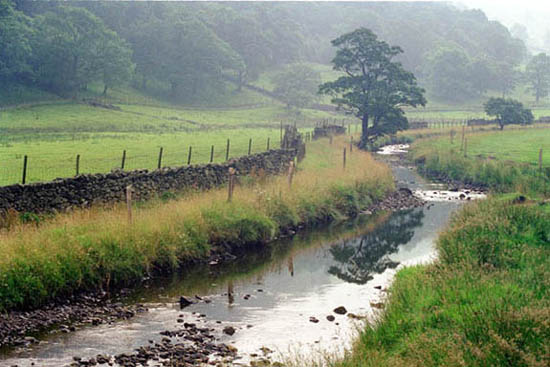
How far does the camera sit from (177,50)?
106 metres

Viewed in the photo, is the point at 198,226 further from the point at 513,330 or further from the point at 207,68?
the point at 207,68

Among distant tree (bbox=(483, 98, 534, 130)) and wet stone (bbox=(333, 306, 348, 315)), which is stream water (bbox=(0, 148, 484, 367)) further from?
distant tree (bbox=(483, 98, 534, 130))

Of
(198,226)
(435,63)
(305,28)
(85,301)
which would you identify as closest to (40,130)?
(198,226)

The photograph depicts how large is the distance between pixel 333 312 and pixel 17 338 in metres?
7.34

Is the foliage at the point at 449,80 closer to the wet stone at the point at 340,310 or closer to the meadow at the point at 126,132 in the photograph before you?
the meadow at the point at 126,132

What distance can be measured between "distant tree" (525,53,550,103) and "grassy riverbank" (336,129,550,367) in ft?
424

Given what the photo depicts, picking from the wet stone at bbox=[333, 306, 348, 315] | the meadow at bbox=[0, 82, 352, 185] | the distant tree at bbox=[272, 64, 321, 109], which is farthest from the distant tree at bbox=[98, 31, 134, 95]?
the wet stone at bbox=[333, 306, 348, 315]

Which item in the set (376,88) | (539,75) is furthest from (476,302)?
(539,75)

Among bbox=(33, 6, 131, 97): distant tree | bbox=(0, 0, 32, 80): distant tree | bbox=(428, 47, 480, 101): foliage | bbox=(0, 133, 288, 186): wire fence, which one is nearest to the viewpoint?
bbox=(0, 133, 288, 186): wire fence

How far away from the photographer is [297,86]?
4252 inches

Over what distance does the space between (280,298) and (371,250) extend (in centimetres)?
767

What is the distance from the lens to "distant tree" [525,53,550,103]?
141 metres

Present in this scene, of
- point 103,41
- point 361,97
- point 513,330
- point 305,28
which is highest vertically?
point 305,28

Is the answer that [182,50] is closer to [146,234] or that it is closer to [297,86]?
[297,86]
